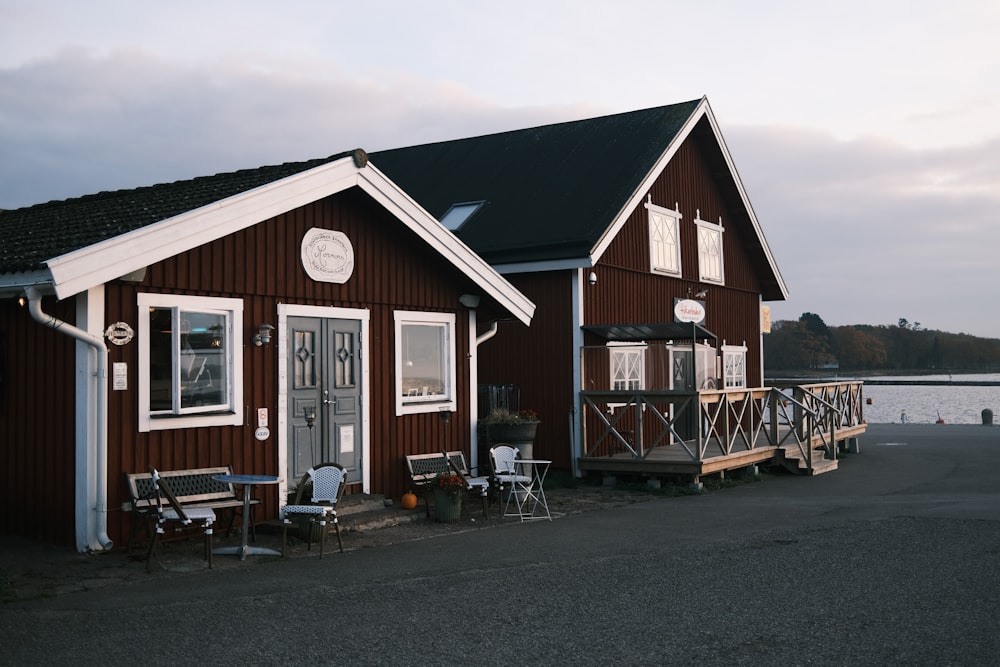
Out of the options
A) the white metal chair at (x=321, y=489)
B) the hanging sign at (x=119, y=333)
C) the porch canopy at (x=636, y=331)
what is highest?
the porch canopy at (x=636, y=331)

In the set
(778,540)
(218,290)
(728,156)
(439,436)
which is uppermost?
(728,156)

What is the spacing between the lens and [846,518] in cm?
1204

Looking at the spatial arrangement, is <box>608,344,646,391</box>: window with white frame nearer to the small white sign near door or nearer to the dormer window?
the dormer window

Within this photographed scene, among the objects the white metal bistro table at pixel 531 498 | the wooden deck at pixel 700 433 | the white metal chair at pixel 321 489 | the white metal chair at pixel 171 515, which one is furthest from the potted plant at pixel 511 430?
the white metal chair at pixel 171 515

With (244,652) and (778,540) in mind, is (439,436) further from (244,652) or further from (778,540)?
(244,652)

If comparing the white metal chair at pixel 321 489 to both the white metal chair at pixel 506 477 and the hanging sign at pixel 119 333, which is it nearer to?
the hanging sign at pixel 119 333

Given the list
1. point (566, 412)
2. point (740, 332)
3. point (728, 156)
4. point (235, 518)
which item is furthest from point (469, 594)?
point (740, 332)

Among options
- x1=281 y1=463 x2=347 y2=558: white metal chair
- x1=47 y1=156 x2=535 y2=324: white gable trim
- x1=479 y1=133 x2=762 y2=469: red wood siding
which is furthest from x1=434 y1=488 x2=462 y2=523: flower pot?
x1=479 y1=133 x2=762 y2=469: red wood siding

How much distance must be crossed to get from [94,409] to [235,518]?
2.04 metres

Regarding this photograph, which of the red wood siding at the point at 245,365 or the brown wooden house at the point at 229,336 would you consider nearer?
the brown wooden house at the point at 229,336

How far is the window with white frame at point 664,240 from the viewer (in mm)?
18719

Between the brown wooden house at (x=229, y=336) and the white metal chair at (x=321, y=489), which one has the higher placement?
the brown wooden house at (x=229, y=336)

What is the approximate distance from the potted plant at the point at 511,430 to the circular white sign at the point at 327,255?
11.1 ft

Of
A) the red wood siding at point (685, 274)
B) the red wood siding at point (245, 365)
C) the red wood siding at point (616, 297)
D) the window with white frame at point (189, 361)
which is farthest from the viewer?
the red wood siding at point (685, 274)
